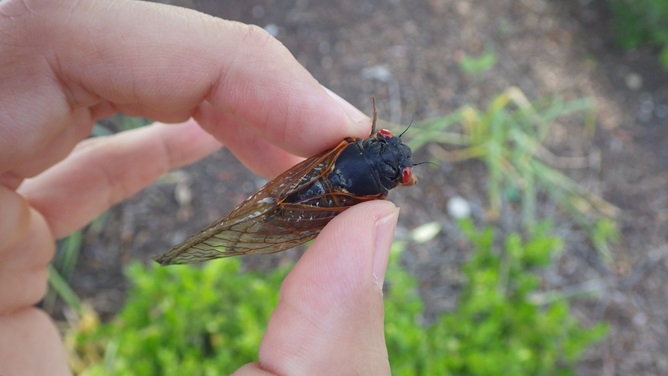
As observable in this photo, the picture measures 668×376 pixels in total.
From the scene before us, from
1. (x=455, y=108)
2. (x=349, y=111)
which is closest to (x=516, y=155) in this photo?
(x=455, y=108)

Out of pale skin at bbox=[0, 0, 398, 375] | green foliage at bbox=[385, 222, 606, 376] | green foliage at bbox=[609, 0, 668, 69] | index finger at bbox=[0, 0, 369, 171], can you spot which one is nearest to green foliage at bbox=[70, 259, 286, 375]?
pale skin at bbox=[0, 0, 398, 375]

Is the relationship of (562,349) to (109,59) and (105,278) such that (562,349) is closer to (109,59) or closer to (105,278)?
(109,59)

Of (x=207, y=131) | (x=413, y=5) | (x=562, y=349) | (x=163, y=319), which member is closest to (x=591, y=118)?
(x=413, y=5)

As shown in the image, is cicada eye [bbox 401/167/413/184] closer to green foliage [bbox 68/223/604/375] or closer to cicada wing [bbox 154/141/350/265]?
cicada wing [bbox 154/141/350/265]

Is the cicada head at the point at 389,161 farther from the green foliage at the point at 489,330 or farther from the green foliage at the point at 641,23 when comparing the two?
the green foliage at the point at 641,23

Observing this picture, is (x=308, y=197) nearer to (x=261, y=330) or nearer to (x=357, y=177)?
(x=357, y=177)

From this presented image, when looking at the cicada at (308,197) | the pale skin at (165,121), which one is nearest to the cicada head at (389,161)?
the cicada at (308,197)
